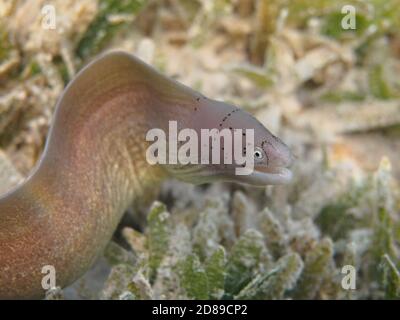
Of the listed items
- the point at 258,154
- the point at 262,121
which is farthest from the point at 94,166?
the point at 262,121

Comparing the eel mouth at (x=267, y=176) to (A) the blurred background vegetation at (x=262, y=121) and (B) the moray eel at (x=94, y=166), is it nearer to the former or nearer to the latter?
(B) the moray eel at (x=94, y=166)

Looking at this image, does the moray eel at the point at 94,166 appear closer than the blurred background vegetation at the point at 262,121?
Yes

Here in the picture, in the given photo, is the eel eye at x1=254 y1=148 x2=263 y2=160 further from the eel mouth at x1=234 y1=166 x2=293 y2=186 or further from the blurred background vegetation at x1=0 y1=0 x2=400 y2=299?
the blurred background vegetation at x1=0 y1=0 x2=400 y2=299

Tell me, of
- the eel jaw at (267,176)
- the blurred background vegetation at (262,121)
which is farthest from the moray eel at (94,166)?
the blurred background vegetation at (262,121)

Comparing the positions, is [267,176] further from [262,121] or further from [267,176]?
[262,121]

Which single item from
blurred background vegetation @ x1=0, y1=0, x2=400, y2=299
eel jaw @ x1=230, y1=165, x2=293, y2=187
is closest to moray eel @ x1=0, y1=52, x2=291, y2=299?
eel jaw @ x1=230, y1=165, x2=293, y2=187
